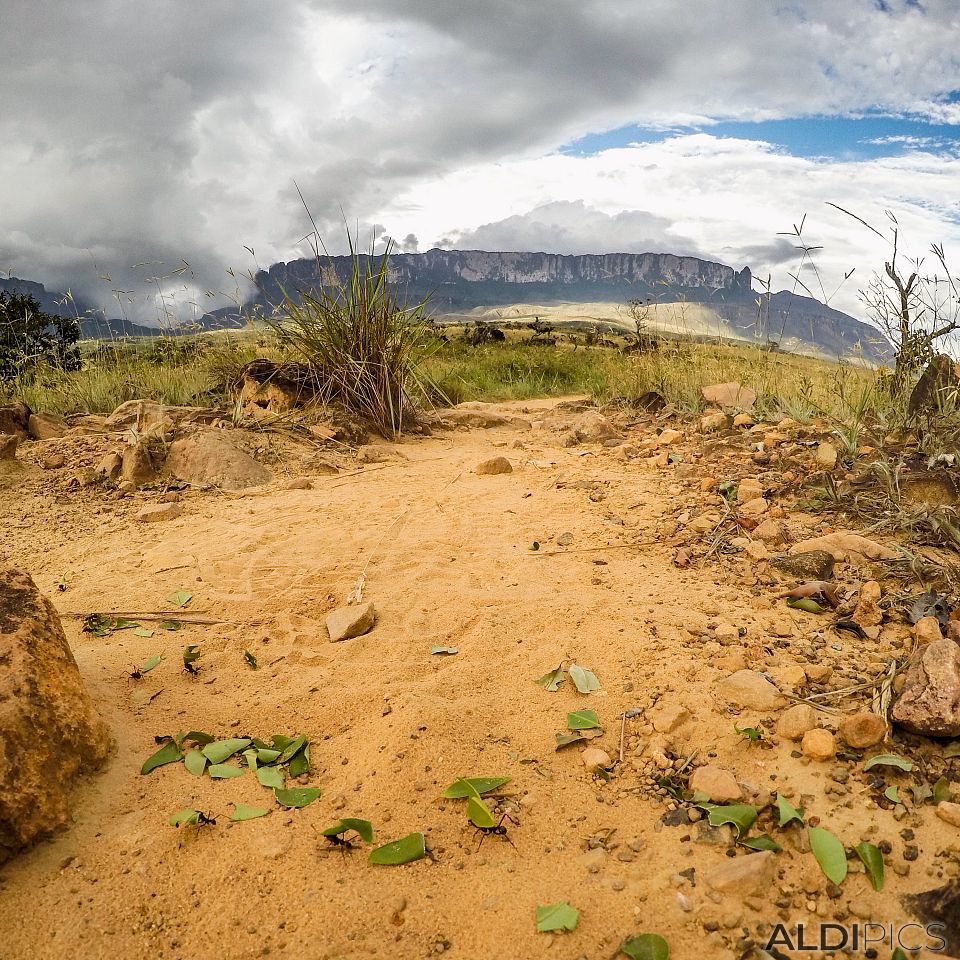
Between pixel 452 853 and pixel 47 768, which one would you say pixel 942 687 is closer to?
pixel 452 853

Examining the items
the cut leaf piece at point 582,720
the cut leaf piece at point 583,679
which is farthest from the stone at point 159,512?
the cut leaf piece at point 582,720

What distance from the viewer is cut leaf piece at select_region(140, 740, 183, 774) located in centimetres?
152

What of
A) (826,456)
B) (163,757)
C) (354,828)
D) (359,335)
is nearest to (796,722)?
(354,828)

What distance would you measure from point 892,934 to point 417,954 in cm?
80

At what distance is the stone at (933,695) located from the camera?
1.47m

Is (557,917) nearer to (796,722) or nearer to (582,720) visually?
(582,720)

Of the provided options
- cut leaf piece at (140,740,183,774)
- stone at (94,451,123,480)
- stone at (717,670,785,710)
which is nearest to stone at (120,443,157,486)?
stone at (94,451,123,480)

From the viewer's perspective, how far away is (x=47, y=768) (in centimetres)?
132

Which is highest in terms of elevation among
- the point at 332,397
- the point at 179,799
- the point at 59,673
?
the point at 332,397

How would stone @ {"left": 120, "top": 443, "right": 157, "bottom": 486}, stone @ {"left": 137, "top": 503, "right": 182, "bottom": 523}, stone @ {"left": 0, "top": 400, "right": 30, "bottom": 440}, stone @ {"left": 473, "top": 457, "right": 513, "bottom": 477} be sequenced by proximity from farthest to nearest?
stone @ {"left": 0, "top": 400, "right": 30, "bottom": 440} < stone @ {"left": 473, "top": 457, "right": 513, "bottom": 477} < stone @ {"left": 120, "top": 443, "right": 157, "bottom": 486} < stone @ {"left": 137, "top": 503, "right": 182, "bottom": 523}

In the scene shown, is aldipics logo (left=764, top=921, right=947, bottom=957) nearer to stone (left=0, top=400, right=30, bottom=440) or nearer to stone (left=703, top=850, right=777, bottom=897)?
stone (left=703, top=850, right=777, bottom=897)

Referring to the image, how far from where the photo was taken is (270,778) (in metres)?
1.52

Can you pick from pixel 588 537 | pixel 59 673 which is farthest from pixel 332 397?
pixel 59 673

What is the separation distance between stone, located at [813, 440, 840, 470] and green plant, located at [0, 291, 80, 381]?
259 inches
